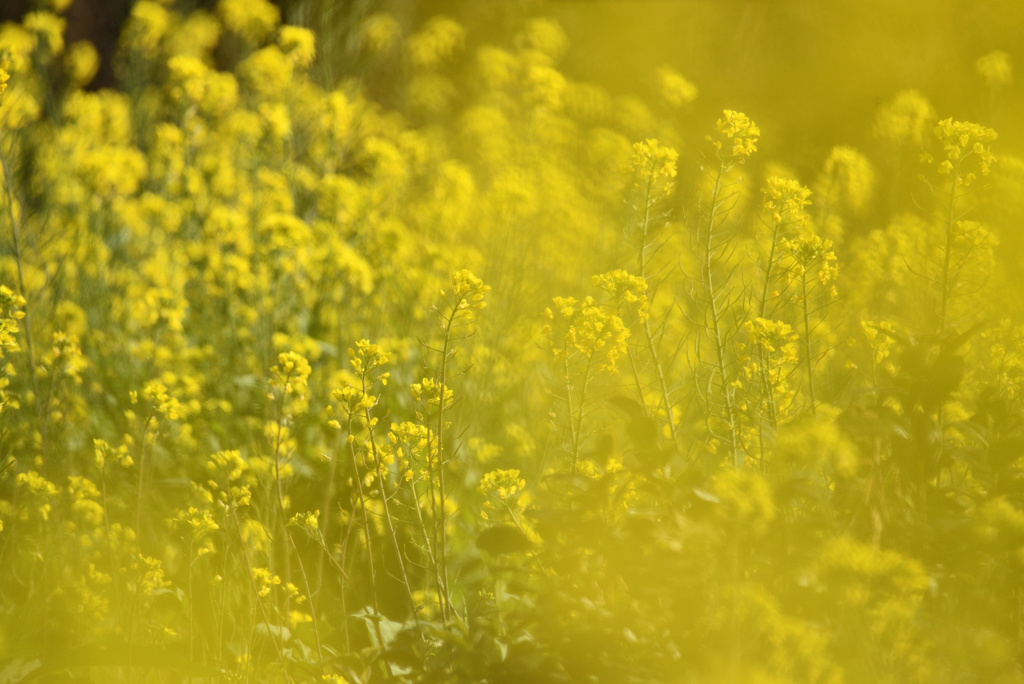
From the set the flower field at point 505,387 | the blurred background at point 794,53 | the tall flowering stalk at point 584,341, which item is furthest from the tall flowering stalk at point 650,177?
the blurred background at point 794,53

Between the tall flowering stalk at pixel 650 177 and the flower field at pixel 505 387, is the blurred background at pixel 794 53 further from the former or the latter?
the tall flowering stalk at pixel 650 177

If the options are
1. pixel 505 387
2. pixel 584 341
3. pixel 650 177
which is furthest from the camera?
Answer: pixel 505 387

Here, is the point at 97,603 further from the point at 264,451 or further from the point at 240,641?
the point at 264,451

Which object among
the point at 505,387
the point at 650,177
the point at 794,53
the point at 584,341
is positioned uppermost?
the point at 794,53

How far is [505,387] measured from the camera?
2959mm

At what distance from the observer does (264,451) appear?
2559 millimetres

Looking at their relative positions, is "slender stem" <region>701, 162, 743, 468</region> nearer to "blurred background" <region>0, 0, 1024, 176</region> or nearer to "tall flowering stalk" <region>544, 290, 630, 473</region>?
"tall flowering stalk" <region>544, 290, 630, 473</region>

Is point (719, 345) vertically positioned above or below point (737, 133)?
below

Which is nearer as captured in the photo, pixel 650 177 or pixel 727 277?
pixel 727 277

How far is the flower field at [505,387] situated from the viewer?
115 centimetres

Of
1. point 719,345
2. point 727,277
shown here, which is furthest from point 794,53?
point 719,345

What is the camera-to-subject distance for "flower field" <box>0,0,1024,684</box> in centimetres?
115

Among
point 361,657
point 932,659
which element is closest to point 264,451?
point 361,657

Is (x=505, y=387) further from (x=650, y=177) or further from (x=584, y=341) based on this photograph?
(x=584, y=341)
